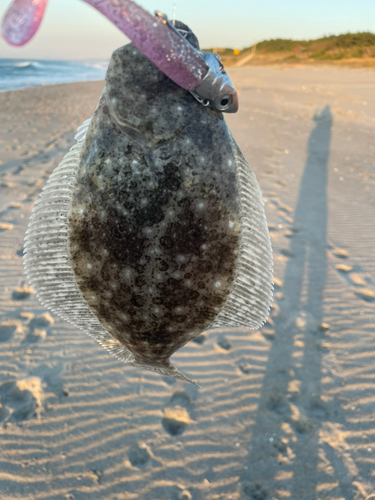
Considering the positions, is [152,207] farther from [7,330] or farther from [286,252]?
[286,252]

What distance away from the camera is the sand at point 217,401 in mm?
2703

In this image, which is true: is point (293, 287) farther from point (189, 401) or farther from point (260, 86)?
point (260, 86)

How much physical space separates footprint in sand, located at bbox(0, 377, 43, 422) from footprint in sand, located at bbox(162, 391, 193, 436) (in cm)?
123

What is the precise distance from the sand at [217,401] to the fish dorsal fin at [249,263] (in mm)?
1918

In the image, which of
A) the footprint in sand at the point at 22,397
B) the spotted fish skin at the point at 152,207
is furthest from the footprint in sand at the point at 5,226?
the spotted fish skin at the point at 152,207

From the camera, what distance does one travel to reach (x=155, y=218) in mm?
1286

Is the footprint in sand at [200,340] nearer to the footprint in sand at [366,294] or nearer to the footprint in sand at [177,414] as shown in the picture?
the footprint in sand at [177,414]

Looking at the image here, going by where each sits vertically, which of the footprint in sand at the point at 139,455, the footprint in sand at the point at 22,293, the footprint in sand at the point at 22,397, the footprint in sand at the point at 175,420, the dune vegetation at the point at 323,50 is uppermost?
A: the dune vegetation at the point at 323,50

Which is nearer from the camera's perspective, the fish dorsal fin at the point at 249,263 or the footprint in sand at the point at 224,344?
the fish dorsal fin at the point at 249,263

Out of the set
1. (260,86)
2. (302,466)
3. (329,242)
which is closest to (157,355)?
(302,466)

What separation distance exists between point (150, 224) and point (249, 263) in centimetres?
52

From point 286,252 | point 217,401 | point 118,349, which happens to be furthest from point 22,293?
point 286,252

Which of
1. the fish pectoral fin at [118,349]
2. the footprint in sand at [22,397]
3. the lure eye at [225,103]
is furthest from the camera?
the footprint in sand at [22,397]

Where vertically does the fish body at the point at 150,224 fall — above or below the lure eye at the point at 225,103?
below
